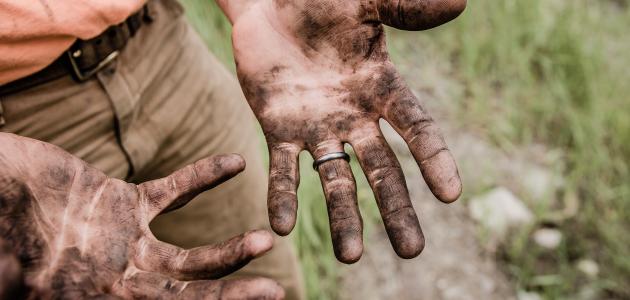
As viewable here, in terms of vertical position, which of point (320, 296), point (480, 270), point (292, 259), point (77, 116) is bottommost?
point (480, 270)

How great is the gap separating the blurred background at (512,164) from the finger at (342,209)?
37.1 inches

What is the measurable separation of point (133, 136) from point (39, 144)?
308 mm

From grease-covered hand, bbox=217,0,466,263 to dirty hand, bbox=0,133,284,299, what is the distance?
0.14 m

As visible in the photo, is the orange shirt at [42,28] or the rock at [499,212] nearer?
the orange shirt at [42,28]

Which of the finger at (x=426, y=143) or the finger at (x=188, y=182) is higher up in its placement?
the finger at (x=188, y=182)

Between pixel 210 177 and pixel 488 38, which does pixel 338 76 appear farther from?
pixel 488 38

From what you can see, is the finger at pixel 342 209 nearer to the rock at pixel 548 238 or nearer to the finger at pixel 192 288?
the finger at pixel 192 288

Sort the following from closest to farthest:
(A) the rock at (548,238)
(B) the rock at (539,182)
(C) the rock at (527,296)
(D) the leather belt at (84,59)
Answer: (D) the leather belt at (84,59)
(C) the rock at (527,296)
(A) the rock at (548,238)
(B) the rock at (539,182)

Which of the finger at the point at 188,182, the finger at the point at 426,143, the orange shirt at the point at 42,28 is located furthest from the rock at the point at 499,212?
the orange shirt at the point at 42,28

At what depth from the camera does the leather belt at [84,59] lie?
3.58 ft

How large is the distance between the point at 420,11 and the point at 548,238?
4.58 ft

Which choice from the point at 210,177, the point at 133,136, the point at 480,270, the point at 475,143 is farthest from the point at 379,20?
the point at 475,143

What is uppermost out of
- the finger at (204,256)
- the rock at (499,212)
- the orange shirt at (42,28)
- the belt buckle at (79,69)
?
the orange shirt at (42,28)

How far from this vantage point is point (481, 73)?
2791 millimetres
